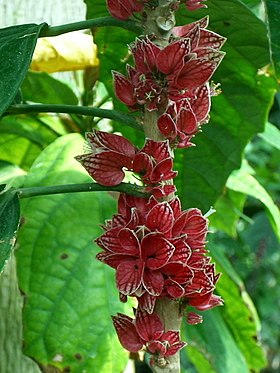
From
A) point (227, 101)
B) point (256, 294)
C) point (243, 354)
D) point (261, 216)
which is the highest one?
point (227, 101)

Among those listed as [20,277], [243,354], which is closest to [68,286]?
[20,277]

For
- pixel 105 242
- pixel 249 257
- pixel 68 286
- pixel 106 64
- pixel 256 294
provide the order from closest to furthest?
pixel 105 242, pixel 68 286, pixel 106 64, pixel 249 257, pixel 256 294

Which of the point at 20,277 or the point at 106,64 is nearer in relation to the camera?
the point at 20,277

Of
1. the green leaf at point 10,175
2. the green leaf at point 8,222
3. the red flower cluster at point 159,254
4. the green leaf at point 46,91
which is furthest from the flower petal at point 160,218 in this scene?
the green leaf at point 46,91

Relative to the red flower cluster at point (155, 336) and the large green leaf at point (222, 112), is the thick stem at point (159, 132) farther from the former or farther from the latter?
the large green leaf at point (222, 112)

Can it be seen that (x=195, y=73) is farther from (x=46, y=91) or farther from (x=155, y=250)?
(x=46, y=91)

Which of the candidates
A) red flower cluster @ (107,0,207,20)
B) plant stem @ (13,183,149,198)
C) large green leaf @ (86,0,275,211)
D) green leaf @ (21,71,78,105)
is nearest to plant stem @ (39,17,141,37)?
red flower cluster @ (107,0,207,20)

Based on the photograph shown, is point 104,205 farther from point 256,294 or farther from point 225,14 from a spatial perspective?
point 256,294
